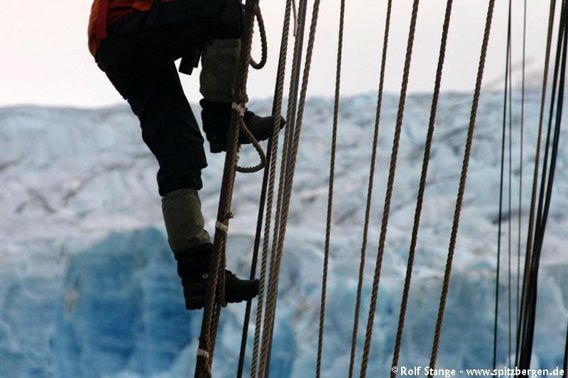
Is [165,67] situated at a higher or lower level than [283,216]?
higher

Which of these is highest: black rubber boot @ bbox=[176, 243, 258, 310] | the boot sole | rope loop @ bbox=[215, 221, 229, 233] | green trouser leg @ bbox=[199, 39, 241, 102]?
green trouser leg @ bbox=[199, 39, 241, 102]

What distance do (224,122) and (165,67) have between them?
216 millimetres

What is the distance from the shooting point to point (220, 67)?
2322mm

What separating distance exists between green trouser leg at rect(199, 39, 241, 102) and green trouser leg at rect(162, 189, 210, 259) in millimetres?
294

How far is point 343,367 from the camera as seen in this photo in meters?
10.3

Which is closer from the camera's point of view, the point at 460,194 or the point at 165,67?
the point at 165,67

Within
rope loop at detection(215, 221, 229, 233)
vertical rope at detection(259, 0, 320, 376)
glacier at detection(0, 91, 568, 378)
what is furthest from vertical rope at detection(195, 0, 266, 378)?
glacier at detection(0, 91, 568, 378)

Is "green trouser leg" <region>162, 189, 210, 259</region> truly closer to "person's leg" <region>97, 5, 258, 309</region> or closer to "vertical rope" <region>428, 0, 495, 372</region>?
"person's leg" <region>97, 5, 258, 309</region>

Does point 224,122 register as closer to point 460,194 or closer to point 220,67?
point 220,67

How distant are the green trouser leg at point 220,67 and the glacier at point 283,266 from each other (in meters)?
8.02

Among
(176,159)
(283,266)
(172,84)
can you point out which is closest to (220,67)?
(172,84)

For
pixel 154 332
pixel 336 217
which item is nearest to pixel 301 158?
pixel 336 217

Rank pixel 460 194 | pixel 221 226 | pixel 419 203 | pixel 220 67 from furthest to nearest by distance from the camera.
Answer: pixel 460 194
pixel 419 203
pixel 220 67
pixel 221 226

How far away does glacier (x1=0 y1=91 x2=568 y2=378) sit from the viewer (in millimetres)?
10406
